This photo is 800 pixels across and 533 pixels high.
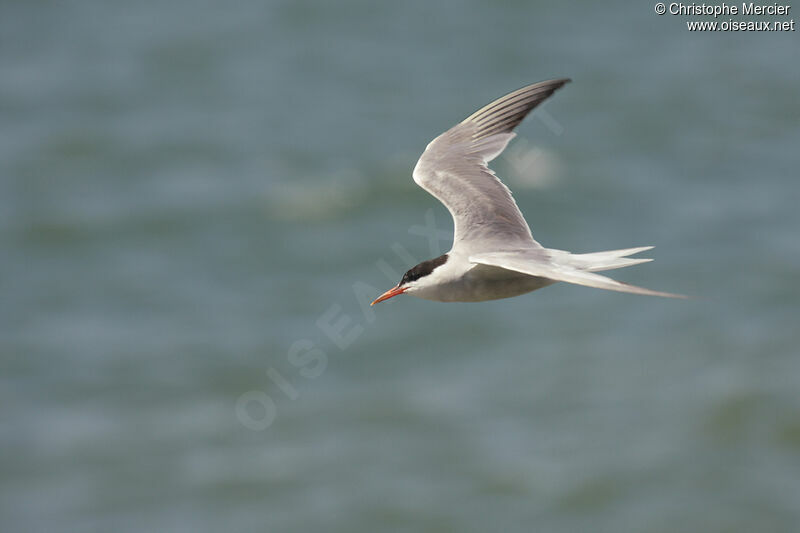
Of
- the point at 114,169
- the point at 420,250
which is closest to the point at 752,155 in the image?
the point at 420,250

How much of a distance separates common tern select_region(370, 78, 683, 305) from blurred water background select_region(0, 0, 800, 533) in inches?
837

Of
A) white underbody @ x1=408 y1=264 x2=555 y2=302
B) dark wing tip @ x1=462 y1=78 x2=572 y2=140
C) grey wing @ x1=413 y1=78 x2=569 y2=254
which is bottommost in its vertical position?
white underbody @ x1=408 y1=264 x2=555 y2=302

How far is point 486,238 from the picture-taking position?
7703mm

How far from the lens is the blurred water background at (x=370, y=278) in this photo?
31.1 metres

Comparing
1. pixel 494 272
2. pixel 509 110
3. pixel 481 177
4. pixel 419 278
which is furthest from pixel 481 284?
pixel 509 110

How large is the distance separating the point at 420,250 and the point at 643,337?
7864 millimetres

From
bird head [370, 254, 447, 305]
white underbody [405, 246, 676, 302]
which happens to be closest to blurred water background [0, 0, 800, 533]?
bird head [370, 254, 447, 305]

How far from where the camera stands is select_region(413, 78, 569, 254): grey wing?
786 centimetres

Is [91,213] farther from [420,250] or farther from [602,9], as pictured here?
[602,9]

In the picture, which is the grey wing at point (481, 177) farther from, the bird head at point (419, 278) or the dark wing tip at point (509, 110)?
the bird head at point (419, 278)

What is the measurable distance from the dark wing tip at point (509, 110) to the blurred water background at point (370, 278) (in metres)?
21.2

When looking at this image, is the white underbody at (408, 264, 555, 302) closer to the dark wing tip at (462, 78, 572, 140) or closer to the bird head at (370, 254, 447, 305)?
the bird head at (370, 254, 447, 305)

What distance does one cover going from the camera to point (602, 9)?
49062mm

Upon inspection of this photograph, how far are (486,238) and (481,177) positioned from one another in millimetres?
1218
